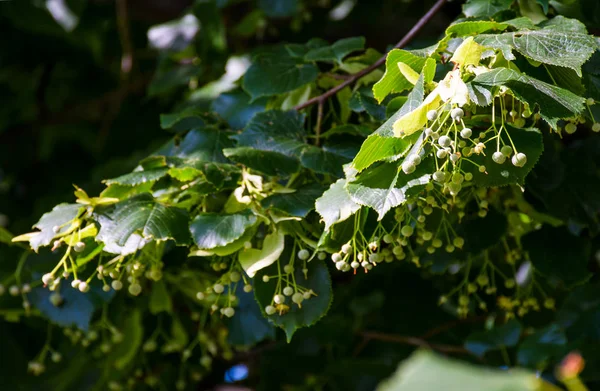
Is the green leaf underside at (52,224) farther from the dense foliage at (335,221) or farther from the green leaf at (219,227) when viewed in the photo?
the green leaf at (219,227)

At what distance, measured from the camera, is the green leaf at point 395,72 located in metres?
0.98

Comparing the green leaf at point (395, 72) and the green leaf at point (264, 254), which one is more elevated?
the green leaf at point (395, 72)

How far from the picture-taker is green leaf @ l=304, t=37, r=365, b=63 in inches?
51.2

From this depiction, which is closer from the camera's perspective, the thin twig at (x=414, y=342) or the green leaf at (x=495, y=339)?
the green leaf at (x=495, y=339)

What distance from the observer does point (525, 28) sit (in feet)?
3.33

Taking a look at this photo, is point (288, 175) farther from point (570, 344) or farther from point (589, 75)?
point (570, 344)

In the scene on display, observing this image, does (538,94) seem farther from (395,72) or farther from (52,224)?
(52,224)

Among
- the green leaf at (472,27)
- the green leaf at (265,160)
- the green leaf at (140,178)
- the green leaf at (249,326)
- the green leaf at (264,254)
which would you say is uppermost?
the green leaf at (472,27)

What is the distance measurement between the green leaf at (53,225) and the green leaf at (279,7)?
952mm

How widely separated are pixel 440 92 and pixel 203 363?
998 millimetres

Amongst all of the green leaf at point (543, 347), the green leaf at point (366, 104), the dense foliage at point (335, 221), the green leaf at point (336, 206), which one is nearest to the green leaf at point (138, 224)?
the dense foliage at point (335, 221)

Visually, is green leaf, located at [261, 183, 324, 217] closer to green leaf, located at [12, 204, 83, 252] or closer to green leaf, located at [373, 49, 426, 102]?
green leaf, located at [373, 49, 426, 102]

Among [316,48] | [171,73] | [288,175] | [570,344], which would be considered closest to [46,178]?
[171,73]

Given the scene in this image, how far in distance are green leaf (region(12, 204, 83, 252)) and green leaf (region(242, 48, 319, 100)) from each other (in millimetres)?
405
